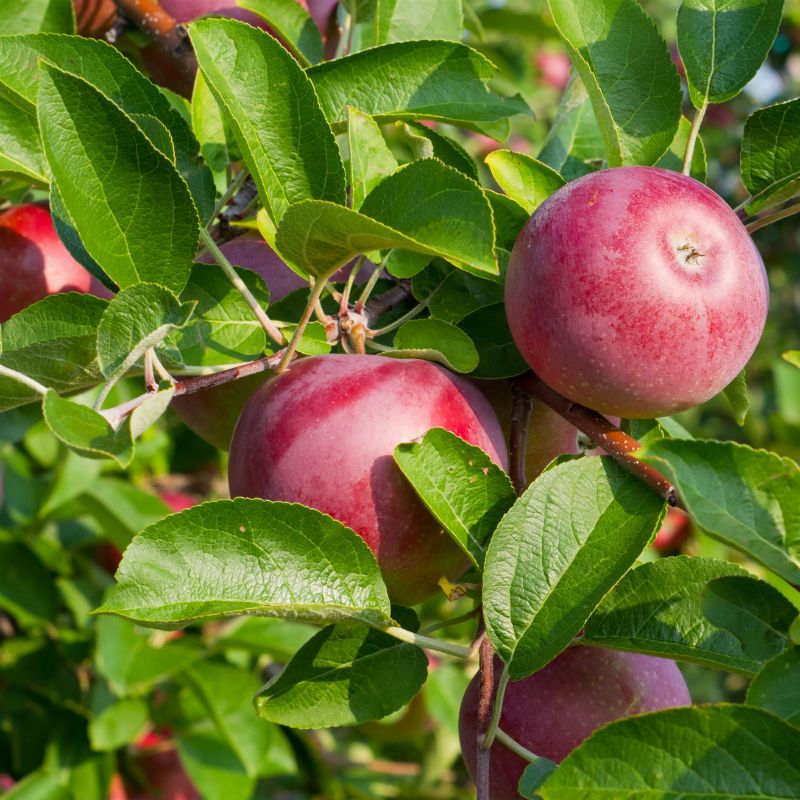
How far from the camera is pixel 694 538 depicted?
252cm

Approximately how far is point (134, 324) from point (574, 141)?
0.59 m

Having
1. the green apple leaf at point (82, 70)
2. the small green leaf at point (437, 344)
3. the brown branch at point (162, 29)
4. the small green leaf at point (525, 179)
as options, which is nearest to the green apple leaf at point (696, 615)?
the small green leaf at point (437, 344)

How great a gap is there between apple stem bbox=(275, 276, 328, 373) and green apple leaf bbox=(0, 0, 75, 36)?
58 centimetres

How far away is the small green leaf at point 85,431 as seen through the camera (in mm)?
640

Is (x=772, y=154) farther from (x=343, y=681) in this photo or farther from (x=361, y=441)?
(x=343, y=681)

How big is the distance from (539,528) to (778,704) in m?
0.20

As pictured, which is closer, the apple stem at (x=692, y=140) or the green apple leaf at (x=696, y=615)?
the green apple leaf at (x=696, y=615)

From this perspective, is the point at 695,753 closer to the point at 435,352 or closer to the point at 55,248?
the point at 435,352

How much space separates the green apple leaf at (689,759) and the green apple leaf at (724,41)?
0.53 metres

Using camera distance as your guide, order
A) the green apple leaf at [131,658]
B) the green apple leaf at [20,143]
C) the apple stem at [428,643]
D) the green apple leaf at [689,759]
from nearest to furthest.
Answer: the green apple leaf at [689,759] < the apple stem at [428,643] < the green apple leaf at [20,143] < the green apple leaf at [131,658]

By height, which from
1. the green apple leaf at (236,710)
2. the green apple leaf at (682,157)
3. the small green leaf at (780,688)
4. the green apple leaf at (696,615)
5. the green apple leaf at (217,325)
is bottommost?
the green apple leaf at (236,710)

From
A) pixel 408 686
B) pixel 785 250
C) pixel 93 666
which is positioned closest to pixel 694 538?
pixel 93 666

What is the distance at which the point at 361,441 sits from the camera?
78 centimetres

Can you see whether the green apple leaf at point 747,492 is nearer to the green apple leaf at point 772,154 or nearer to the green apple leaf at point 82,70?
the green apple leaf at point 772,154
